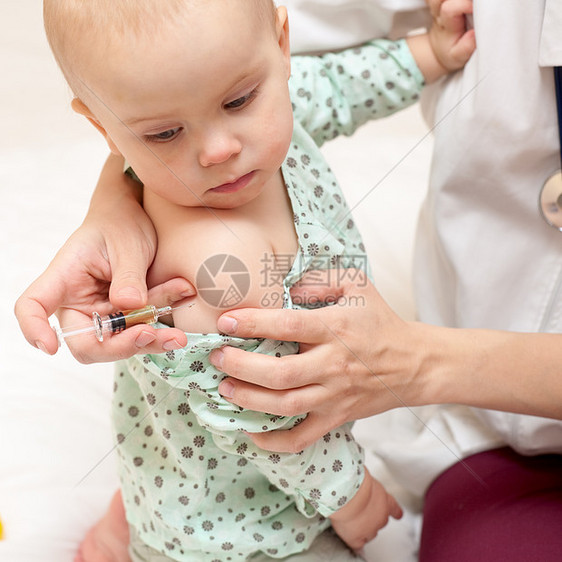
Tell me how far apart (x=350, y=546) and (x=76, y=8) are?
0.76m

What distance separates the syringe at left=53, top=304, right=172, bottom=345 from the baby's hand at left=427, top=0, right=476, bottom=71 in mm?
555

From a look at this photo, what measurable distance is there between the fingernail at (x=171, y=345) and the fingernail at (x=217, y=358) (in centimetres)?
6

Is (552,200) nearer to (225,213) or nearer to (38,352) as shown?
(225,213)

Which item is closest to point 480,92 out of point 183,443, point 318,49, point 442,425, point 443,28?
point 443,28

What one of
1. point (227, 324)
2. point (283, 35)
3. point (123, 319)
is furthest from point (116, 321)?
point (283, 35)

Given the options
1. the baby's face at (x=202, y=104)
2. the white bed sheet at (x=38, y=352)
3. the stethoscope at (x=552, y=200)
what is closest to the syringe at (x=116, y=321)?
the baby's face at (x=202, y=104)

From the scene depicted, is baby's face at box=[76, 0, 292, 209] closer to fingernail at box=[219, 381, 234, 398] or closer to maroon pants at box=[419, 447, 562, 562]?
fingernail at box=[219, 381, 234, 398]

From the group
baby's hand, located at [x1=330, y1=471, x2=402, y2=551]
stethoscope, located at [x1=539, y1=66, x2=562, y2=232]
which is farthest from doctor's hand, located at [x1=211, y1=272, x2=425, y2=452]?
stethoscope, located at [x1=539, y1=66, x2=562, y2=232]

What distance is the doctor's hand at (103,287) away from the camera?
682 mm

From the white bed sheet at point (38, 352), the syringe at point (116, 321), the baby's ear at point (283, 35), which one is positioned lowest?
the white bed sheet at point (38, 352)

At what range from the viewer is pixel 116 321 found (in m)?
0.71

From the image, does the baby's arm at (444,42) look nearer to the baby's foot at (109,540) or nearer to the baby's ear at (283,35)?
the baby's ear at (283,35)

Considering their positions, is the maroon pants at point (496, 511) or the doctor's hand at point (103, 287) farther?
the maroon pants at point (496, 511)

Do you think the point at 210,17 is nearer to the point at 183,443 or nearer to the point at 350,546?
the point at 183,443
